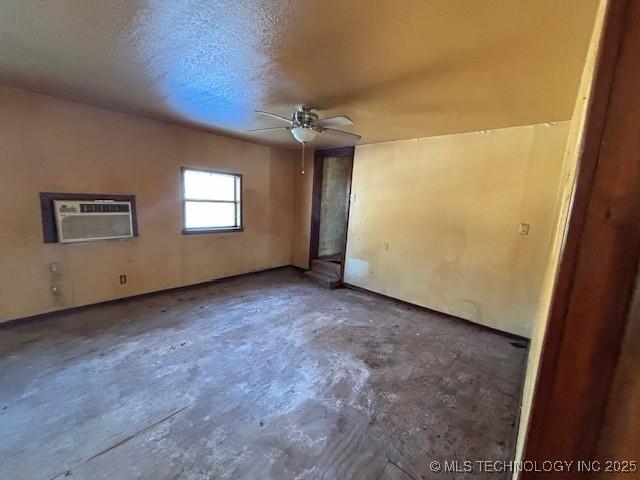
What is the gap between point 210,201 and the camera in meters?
4.57

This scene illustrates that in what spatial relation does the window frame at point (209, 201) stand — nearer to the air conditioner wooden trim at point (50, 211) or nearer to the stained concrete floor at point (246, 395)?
the air conditioner wooden trim at point (50, 211)

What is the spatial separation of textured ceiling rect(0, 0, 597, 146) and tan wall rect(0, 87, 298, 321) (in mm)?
398

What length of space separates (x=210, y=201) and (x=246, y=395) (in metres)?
3.28

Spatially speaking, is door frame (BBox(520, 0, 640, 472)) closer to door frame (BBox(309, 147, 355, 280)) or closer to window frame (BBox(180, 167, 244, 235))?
door frame (BBox(309, 147, 355, 280))

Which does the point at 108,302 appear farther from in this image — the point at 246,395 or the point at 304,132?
the point at 304,132

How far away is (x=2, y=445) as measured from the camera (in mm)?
1654

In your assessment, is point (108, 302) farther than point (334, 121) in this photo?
Yes

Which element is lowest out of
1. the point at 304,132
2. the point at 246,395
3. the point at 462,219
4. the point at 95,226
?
the point at 246,395

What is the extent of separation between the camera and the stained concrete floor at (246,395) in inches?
64.4

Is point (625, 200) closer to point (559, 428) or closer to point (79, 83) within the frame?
point (559, 428)

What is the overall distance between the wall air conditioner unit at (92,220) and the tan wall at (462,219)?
Answer: 329 cm

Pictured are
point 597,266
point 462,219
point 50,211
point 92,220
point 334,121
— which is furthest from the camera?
point 462,219

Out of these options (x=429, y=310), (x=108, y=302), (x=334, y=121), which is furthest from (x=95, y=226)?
(x=429, y=310)

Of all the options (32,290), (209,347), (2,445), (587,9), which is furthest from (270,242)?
(587,9)
